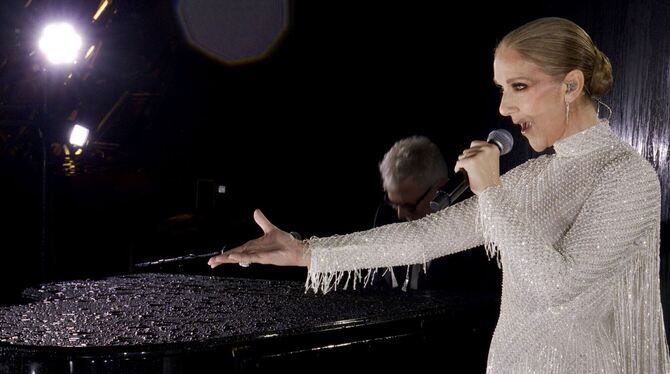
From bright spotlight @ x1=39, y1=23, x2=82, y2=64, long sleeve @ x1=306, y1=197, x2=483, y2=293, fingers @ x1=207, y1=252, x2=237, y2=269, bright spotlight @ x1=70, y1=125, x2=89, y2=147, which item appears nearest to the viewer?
fingers @ x1=207, y1=252, x2=237, y2=269

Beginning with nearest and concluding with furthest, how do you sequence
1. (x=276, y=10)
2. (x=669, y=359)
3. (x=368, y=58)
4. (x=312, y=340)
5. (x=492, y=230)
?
(x=492, y=230) → (x=669, y=359) → (x=312, y=340) → (x=368, y=58) → (x=276, y=10)

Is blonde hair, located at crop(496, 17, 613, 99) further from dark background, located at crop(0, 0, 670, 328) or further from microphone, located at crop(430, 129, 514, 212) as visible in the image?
dark background, located at crop(0, 0, 670, 328)

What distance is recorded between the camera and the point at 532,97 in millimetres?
1275

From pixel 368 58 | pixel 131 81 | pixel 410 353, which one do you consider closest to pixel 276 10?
pixel 368 58

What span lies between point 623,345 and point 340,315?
3.78ft

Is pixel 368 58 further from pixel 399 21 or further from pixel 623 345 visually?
pixel 623 345

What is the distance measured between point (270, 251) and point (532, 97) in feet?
2.05

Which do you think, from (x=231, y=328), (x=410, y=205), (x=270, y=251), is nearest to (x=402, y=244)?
(x=270, y=251)

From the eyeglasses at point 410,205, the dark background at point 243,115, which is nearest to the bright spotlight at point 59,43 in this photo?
the dark background at point 243,115

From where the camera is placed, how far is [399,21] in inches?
185

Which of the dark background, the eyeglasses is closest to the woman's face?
the dark background

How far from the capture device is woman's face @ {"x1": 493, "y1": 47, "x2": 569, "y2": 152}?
1270 millimetres

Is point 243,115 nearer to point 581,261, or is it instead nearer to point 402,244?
point 402,244

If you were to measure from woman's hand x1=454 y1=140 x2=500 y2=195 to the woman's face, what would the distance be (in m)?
0.13
